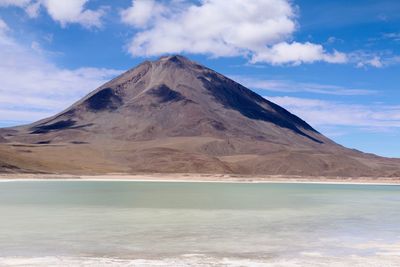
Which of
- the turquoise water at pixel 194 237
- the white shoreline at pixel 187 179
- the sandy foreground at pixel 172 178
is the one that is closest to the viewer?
the turquoise water at pixel 194 237

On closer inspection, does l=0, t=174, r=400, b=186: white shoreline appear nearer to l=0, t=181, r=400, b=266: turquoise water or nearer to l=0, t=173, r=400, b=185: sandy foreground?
l=0, t=173, r=400, b=185: sandy foreground

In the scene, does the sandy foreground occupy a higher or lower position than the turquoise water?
higher

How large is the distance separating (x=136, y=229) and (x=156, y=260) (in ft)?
25.1

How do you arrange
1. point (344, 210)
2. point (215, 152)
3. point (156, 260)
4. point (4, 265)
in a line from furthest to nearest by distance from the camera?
1. point (215, 152)
2. point (344, 210)
3. point (156, 260)
4. point (4, 265)

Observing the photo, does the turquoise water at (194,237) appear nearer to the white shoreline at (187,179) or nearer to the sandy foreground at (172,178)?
the white shoreline at (187,179)

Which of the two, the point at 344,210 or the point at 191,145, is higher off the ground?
the point at 191,145

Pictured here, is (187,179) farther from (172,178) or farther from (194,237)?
(194,237)

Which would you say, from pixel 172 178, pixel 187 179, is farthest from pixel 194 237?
pixel 172 178

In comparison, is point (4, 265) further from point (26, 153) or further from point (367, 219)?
point (26, 153)

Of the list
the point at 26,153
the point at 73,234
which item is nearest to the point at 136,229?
the point at 73,234

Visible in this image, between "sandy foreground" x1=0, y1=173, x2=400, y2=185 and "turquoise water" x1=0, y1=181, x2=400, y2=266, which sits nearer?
"turquoise water" x1=0, y1=181, x2=400, y2=266

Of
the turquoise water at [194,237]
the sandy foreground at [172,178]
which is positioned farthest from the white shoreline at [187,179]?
the turquoise water at [194,237]

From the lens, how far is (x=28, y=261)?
53.3ft

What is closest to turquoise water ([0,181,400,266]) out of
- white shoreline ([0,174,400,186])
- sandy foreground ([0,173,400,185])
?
white shoreline ([0,174,400,186])
